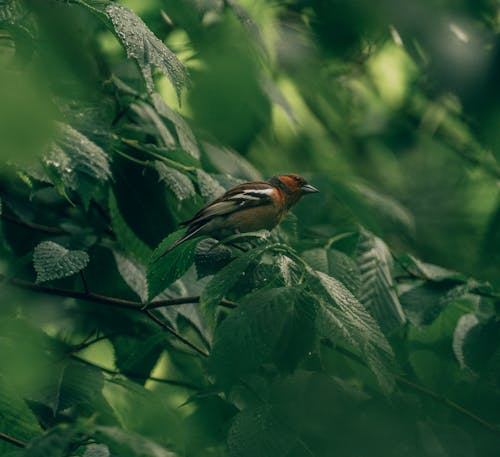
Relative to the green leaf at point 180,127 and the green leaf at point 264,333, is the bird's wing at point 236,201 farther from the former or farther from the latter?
the green leaf at point 264,333

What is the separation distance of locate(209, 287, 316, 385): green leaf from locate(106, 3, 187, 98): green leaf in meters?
0.76

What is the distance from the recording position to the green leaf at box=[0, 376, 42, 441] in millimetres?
2471

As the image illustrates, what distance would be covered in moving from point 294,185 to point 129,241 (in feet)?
3.71

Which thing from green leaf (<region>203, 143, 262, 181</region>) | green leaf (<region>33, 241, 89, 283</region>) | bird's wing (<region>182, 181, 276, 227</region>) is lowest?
green leaf (<region>33, 241, 89, 283</region>)

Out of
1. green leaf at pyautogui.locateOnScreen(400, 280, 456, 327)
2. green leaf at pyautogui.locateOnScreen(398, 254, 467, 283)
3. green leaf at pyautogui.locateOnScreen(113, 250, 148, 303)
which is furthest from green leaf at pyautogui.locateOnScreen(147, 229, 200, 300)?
green leaf at pyautogui.locateOnScreen(398, 254, 467, 283)

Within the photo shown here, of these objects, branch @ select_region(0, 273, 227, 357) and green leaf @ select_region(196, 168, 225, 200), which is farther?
green leaf @ select_region(196, 168, 225, 200)

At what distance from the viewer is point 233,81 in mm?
4066

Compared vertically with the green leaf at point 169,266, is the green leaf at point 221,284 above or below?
above

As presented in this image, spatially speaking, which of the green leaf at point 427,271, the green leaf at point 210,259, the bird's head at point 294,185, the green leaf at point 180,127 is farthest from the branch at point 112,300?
the bird's head at point 294,185

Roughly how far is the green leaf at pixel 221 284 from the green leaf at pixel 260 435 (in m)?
0.38

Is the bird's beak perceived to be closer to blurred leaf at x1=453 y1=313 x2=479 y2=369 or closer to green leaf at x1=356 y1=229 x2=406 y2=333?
green leaf at x1=356 y1=229 x2=406 y2=333

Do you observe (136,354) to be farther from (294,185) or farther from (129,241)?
(294,185)

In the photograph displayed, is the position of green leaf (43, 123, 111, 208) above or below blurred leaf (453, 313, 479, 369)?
above

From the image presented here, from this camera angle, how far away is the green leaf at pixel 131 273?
3365 millimetres
